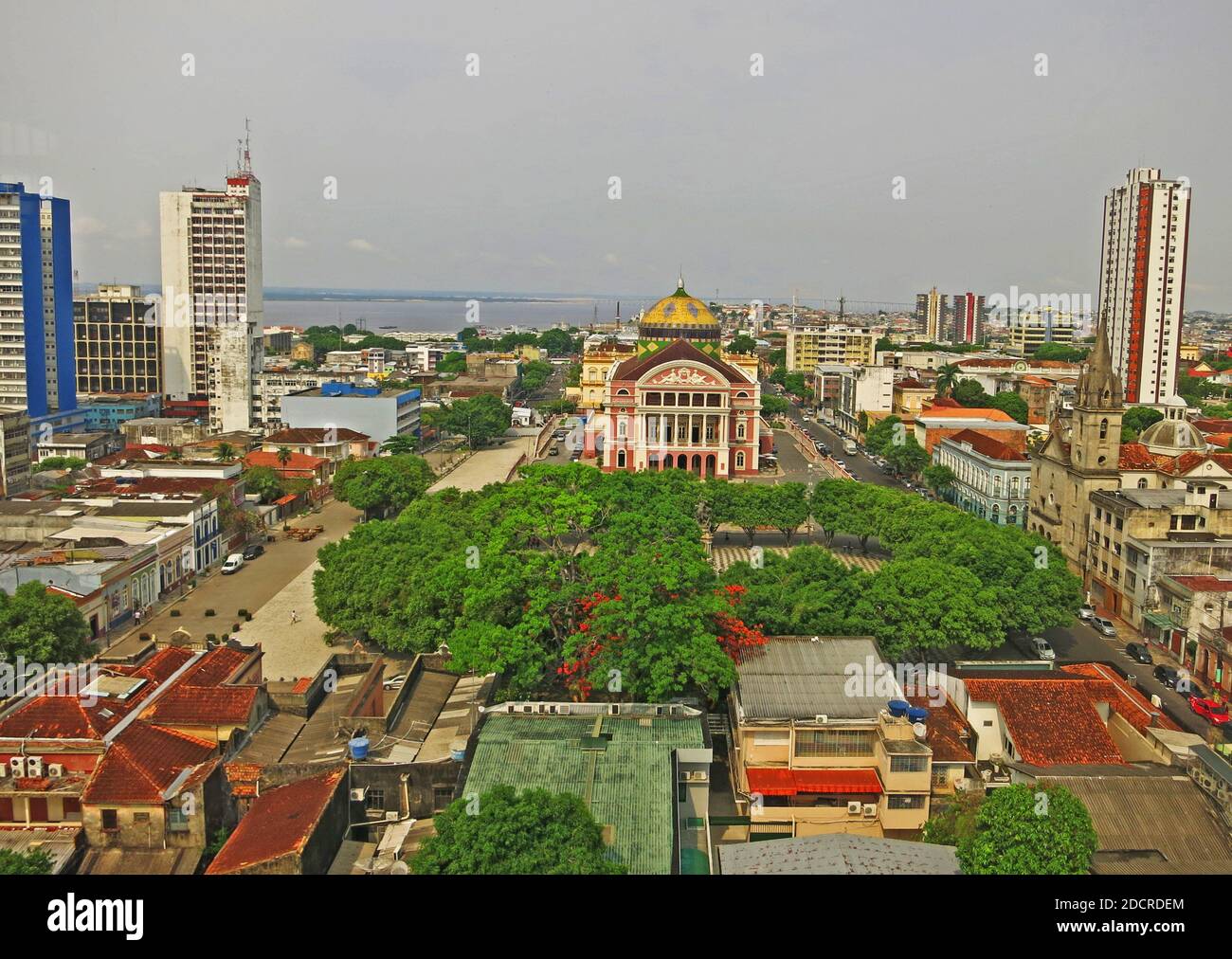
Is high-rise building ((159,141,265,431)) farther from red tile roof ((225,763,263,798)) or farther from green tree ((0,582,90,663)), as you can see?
red tile roof ((225,763,263,798))

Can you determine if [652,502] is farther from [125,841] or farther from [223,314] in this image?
[223,314]

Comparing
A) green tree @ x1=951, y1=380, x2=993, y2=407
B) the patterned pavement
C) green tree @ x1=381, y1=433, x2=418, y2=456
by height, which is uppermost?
green tree @ x1=951, y1=380, x2=993, y2=407

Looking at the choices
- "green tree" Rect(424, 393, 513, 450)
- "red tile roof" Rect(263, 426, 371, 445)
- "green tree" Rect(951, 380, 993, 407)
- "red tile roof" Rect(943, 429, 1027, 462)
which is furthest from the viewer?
"green tree" Rect(951, 380, 993, 407)

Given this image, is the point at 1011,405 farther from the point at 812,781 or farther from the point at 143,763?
the point at 143,763

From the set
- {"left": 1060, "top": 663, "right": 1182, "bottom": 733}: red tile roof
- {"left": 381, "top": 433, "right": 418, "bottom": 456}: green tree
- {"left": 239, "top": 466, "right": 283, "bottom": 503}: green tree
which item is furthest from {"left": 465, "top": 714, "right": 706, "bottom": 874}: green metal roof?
{"left": 381, "top": 433, "right": 418, "bottom": 456}: green tree

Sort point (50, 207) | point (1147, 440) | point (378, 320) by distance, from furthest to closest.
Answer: point (378, 320) → point (50, 207) → point (1147, 440)

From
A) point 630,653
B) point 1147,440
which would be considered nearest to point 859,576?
point 630,653

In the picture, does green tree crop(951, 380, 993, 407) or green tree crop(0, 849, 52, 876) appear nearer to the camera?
green tree crop(0, 849, 52, 876)
